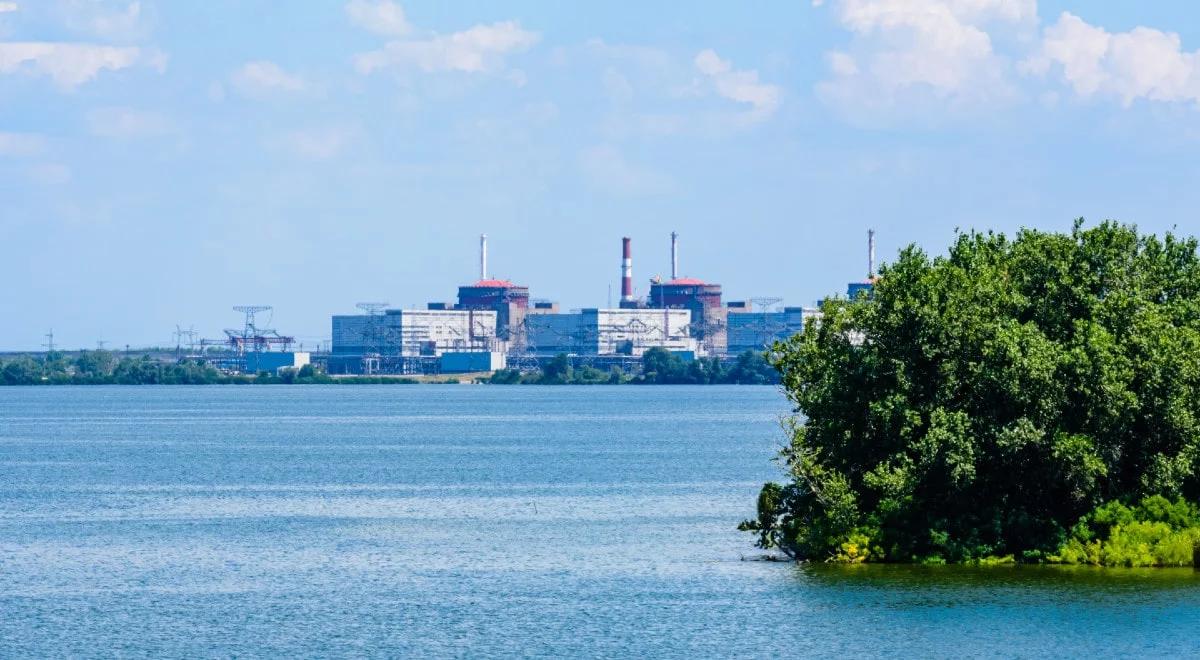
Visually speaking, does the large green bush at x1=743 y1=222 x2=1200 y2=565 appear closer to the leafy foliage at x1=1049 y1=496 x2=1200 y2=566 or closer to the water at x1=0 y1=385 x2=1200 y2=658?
the leafy foliage at x1=1049 y1=496 x2=1200 y2=566

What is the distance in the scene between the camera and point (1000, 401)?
52500mm

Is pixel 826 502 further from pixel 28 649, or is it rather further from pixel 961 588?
pixel 28 649

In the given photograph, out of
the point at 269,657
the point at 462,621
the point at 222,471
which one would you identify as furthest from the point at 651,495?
the point at 269,657

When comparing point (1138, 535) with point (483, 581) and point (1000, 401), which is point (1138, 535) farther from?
point (483, 581)

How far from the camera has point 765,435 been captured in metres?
140

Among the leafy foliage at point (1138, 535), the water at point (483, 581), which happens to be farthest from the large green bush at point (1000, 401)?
the water at point (483, 581)

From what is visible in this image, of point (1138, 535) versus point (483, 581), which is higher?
point (1138, 535)

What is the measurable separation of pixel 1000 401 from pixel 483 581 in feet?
50.1

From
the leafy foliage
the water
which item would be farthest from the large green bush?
the water

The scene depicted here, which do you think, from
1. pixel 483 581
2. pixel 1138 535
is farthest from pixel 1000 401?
pixel 483 581

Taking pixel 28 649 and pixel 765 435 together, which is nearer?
pixel 28 649

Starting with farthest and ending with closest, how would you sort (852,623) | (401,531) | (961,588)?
(401,531)
(961,588)
(852,623)

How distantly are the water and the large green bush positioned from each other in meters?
1.57

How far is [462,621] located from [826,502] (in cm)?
1174
